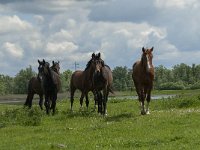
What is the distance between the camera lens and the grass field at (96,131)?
13781 mm

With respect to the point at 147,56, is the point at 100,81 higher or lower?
lower

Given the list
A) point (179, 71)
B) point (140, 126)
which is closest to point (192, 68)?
point (179, 71)

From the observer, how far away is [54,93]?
2548 cm

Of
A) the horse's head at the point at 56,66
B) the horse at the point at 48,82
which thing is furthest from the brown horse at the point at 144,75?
the horse's head at the point at 56,66

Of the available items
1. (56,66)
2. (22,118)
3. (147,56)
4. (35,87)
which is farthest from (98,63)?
(35,87)

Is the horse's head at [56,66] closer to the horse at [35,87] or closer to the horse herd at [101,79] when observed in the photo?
the horse at [35,87]

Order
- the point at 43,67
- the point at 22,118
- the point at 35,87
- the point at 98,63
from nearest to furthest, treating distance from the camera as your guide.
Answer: the point at 22,118 < the point at 98,63 < the point at 43,67 < the point at 35,87

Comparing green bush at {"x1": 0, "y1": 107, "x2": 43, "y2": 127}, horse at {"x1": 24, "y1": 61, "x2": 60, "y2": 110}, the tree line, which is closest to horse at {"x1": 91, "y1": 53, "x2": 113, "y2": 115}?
green bush at {"x1": 0, "y1": 107, "x2": 43, "y2": 127}

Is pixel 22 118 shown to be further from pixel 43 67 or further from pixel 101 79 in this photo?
pixel 101 79

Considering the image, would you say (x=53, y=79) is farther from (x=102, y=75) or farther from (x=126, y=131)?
(x=126, y=131)

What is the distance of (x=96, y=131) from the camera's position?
54.8 ft

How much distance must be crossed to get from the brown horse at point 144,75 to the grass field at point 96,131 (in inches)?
64.3

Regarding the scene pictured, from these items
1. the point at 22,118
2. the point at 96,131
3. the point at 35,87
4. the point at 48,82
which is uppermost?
the point at 48,82

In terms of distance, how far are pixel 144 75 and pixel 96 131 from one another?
590cm
